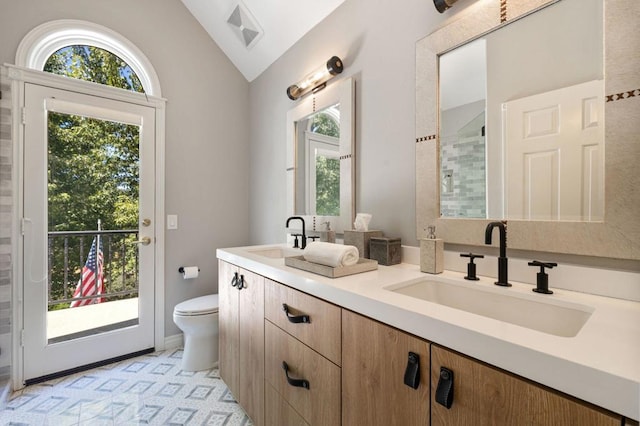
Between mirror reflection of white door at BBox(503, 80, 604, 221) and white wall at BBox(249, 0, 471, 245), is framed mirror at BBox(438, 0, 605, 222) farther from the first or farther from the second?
white wall at BBox(249, 0, 471, 245)

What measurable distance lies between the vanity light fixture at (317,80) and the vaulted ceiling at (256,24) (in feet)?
1.22

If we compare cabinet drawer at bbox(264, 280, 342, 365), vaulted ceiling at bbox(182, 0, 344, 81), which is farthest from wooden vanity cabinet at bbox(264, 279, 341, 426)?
vaulted ceiling at bbox(182, 0, 344, 81)

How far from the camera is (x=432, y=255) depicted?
1228 mm

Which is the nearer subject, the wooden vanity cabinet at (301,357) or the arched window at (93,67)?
the wooden vanity cabinet at (301,357)

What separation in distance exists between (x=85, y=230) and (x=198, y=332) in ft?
3.66

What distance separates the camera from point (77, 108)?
6.97ft

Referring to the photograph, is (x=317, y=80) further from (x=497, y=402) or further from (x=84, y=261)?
(x=84, y=261)

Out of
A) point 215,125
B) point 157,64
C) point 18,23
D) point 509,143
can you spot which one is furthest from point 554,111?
point 18,23

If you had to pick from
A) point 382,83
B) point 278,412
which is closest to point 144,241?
point 278,412

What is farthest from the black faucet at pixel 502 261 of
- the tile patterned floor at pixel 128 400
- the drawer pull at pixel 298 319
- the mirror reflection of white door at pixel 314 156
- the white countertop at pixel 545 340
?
the tile patterned floor at pixel 128 400

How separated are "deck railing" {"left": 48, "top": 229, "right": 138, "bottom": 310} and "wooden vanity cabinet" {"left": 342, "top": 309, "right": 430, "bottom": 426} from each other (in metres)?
2.10

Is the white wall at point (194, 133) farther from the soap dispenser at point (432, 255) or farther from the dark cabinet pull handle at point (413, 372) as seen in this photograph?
the dark cabinet pull handle at point (413, 372)

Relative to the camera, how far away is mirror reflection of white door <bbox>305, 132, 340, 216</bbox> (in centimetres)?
198

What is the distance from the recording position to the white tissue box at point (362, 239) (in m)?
1.49
